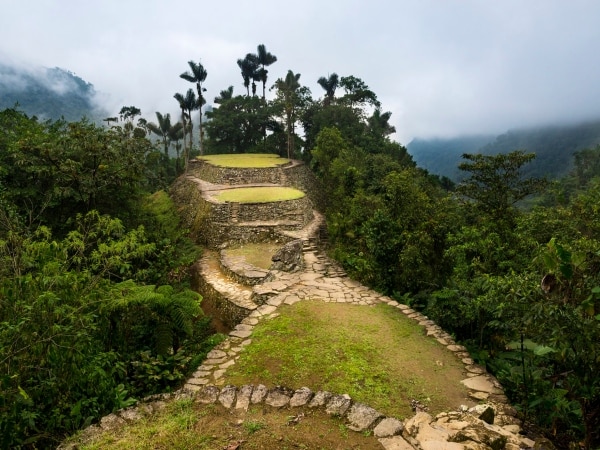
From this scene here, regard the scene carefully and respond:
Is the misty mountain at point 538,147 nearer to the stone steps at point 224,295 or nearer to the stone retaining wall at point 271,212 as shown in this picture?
the stone retaining wall at point 271,212

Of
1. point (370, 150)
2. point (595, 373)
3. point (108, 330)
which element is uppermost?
point (370, 150)

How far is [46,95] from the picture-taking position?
64812mm

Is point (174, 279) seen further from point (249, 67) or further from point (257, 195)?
point (249, 67)

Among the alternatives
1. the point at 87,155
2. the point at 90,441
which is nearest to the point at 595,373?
the point at 90,441

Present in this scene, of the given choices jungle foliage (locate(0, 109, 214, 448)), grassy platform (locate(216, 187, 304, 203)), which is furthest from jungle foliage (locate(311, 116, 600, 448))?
grassy platform (locate(216, 187, 304, 203))

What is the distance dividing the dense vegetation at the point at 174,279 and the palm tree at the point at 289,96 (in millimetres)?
14255

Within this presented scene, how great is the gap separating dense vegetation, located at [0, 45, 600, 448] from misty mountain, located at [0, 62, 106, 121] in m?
55.2

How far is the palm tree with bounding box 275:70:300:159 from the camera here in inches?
1169

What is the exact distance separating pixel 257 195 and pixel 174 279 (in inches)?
295

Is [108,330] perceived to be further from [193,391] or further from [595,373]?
[595,373]

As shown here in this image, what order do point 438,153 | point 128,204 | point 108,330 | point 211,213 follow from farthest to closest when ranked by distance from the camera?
point 438,153 < point 211,213 < point 128,204 < point 108,330

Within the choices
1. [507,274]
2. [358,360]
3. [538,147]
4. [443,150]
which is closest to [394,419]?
[358,360]

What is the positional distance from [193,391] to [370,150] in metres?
25.8

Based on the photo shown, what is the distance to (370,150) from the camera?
1120 inches
